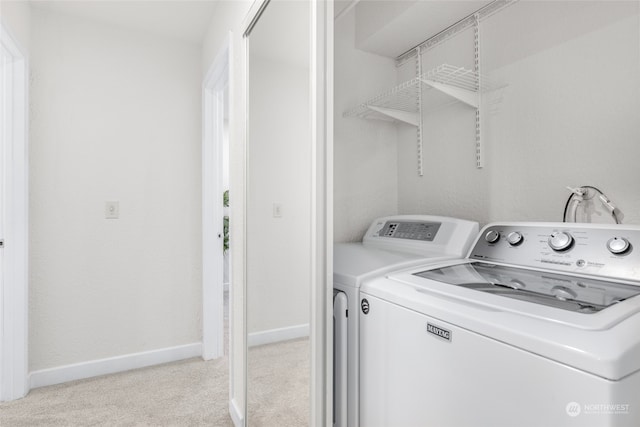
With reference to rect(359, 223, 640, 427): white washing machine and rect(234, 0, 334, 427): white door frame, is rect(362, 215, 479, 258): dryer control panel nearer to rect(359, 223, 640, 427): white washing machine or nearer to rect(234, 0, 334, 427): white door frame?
rect(359, 223, 640, 427): white washing machine

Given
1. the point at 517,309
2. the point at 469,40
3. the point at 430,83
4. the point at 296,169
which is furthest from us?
the point at 469,40

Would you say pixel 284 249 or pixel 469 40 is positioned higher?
pixel 469 40

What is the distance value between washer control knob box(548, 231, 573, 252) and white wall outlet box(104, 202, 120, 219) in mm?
2376

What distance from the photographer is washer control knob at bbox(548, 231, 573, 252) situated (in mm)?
1094

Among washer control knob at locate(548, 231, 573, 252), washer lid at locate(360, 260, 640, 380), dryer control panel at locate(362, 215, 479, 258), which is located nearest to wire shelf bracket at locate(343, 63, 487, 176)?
dryer control panel at locate(362, 215, 479, 258)

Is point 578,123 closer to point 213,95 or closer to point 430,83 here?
point 430,83

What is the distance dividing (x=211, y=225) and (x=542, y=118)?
205cm

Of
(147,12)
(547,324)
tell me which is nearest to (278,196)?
(547,324)

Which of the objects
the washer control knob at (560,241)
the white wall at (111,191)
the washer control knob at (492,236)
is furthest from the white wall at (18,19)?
the washer control knob at (560,241)

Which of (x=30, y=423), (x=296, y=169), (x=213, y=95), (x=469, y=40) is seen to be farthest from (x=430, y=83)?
(x=30, y=423)

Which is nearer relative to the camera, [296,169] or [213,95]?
[296,169]

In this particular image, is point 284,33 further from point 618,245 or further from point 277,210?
point 618,245

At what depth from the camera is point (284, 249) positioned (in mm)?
1322

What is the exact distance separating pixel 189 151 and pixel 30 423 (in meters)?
1.74
